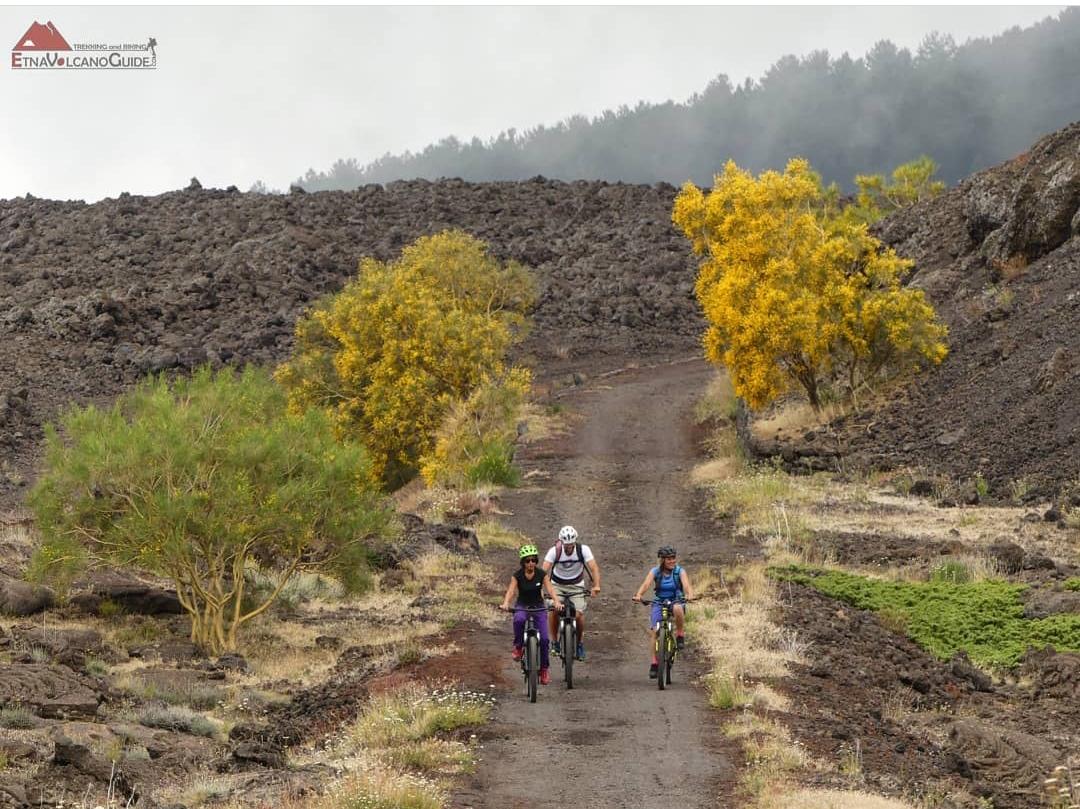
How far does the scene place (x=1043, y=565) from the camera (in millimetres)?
22438

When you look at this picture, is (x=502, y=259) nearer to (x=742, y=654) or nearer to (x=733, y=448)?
(x=733, y=448)

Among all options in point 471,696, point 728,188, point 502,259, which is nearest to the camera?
point 471,696

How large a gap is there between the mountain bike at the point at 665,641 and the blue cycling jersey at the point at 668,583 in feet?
0.23

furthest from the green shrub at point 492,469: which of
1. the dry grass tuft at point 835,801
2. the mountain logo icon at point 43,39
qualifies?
the mountain logo icon at point 43,39

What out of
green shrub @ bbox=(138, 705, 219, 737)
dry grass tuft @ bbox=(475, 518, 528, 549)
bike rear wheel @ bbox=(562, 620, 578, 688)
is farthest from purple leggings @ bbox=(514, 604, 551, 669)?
dry grass tuft @ bbox=(475, 518, 528, 549)

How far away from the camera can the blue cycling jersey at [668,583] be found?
52.6 ft

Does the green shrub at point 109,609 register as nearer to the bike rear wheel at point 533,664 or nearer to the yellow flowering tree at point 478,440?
the bike rear wheel at point 533,664

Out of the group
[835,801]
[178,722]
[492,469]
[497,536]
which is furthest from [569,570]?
[492,469]

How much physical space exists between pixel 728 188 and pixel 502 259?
4104 centimetres

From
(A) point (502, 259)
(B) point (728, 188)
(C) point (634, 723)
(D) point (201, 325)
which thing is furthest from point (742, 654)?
(A) point (502, 259)

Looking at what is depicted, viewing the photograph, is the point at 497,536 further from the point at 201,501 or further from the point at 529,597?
the point at 529,597

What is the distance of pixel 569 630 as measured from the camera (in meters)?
15.8

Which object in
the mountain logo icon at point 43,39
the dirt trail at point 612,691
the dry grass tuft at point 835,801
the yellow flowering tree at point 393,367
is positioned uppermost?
the mountain logo icon at point 43,39

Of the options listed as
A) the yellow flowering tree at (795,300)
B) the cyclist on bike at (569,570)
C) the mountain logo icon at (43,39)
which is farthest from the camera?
the mountain logo icon at (43,39)
